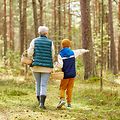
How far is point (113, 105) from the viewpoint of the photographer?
11102mm

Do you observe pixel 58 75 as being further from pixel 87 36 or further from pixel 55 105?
pixel 87 36

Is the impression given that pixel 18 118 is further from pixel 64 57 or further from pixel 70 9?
pixel 70 9

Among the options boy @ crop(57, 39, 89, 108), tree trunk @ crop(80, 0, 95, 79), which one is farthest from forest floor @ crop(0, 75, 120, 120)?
tree trunk @ crop(80, 0, 95, 79)

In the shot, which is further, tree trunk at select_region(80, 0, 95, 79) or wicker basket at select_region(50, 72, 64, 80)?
tree trunk at select_region(80, 0, 95, 79)

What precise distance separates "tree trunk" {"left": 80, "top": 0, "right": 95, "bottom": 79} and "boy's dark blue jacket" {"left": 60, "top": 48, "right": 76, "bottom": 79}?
8.28 meters

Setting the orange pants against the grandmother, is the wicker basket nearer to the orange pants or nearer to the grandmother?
the grandmother

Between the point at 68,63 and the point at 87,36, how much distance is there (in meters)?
8.44

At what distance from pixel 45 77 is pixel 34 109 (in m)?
0.83

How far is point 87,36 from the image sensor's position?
18.4m

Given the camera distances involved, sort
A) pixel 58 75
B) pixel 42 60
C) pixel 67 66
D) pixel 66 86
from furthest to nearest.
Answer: pixel 66 86 → pixel 67 66 → pixel 58 75 → pixel 42 60

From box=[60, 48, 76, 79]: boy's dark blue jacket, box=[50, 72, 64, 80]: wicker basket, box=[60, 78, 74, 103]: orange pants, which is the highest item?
box=[60, 48, 76, 79]: boy's dark blue jacket

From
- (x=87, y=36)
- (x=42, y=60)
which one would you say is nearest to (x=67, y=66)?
(x=42, y=60)

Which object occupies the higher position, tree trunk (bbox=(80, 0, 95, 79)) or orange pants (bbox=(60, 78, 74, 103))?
tree trunk (bbox=(80, 0, 95, 79))

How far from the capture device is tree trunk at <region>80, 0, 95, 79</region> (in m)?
18.2
